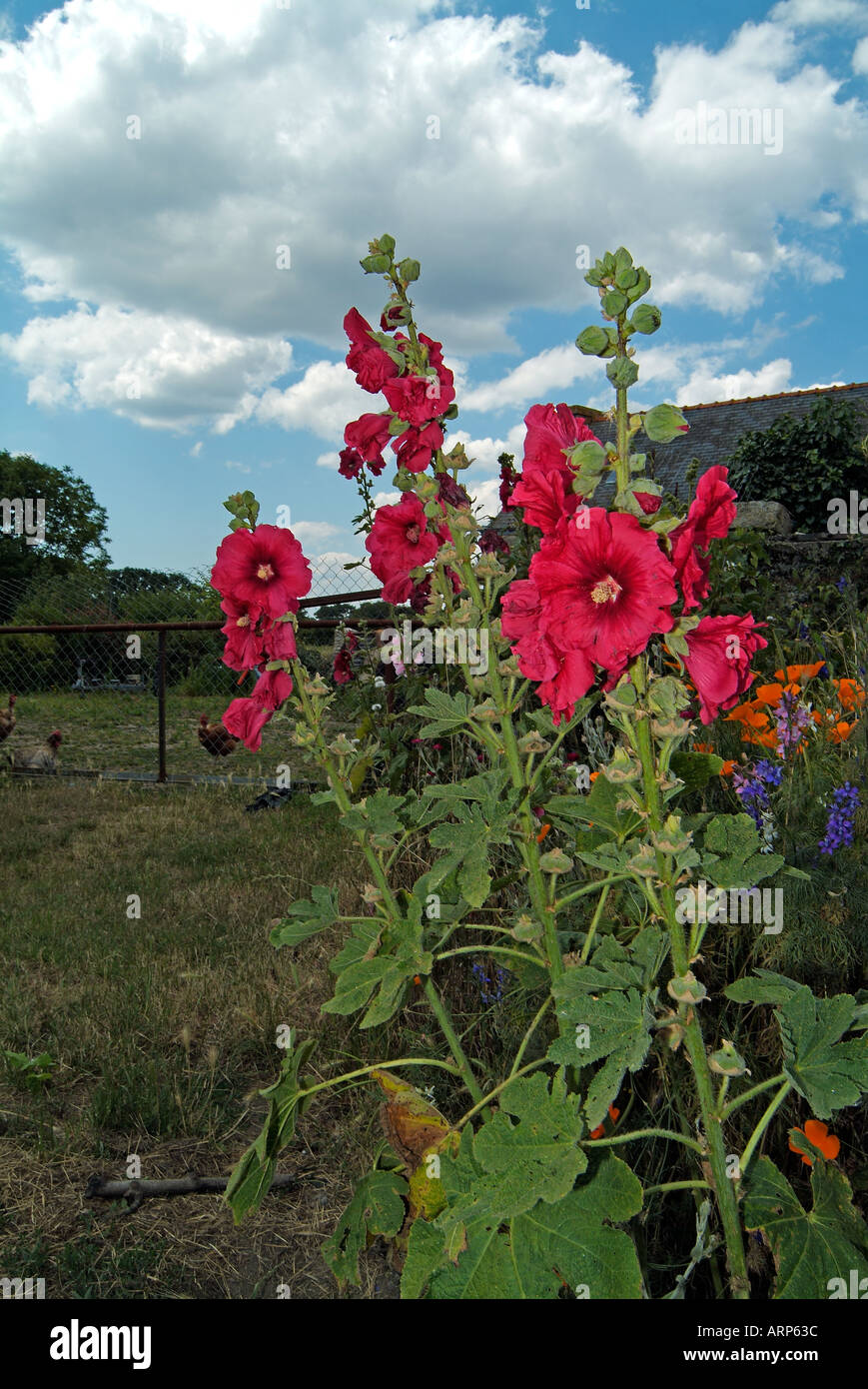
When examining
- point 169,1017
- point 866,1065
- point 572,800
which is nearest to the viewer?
point 866,1065

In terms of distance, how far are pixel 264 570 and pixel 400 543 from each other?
0.25 meters

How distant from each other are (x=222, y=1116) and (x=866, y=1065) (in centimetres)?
175

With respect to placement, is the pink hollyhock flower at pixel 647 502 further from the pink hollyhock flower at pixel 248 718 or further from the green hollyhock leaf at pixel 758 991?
the pink hollyhock flower at pixel 248 718

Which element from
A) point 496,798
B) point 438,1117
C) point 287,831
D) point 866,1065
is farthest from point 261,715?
point 287,831

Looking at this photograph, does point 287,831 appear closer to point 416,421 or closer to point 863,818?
point 863,818

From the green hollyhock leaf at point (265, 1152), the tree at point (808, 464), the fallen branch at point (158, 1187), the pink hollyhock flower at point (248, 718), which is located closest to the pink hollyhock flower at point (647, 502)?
the pink hollyhock flower at point (248, 718)

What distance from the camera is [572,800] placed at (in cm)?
133

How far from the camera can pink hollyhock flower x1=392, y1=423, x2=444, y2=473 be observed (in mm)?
1489

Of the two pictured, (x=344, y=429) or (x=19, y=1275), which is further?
(x=19, y=1275)

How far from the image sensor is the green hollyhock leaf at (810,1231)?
3.58 ft

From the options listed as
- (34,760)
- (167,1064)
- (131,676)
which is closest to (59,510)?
(131,676)

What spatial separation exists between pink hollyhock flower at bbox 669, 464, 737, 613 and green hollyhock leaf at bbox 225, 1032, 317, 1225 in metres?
0.99

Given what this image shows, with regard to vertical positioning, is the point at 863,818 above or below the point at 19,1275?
above
